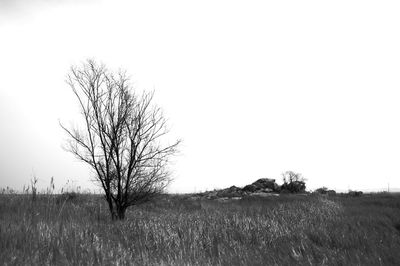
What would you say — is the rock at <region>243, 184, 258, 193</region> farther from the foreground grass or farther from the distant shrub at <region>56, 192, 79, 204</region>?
the foreground grass

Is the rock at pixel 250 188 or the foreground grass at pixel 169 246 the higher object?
the foreground grass at pixel 169 246

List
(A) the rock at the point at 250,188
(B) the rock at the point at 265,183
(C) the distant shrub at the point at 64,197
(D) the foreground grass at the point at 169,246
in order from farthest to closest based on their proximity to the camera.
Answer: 1. (B) the rock at the point at 265,183
2. (A) the rock at the point at 250,188
3. (C) the distant shrub at the point at 64,197
4. (D) the foreground grass at the point at 169,246

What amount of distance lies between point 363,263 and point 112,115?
23.3ft

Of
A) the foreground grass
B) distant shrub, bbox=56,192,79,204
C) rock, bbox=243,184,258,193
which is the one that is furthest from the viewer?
rock, bbox=243,184,258,193

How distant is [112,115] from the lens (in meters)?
8.72

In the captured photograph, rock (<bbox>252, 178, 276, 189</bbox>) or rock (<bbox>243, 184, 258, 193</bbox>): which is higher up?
rock (<bbox>252, 178, 276, 189</bbox>)

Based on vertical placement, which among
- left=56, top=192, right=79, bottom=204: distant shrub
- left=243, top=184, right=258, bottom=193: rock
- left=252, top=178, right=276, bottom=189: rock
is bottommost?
left=243, top=184, right=258, bottom=193: rock

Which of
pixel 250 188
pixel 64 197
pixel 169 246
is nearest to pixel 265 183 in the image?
pixel 250 188

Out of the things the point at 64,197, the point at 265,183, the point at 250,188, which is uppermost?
the point at 64,197

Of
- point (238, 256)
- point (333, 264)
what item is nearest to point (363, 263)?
point (333, 264)

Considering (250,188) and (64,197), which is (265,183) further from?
(64,197)

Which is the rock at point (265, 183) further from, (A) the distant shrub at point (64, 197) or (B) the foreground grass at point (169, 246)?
(B) the foreground grass at point (169, 246)

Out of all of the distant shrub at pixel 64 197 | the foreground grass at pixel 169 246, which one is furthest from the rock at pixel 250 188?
the foreground grass at pixel 169 246

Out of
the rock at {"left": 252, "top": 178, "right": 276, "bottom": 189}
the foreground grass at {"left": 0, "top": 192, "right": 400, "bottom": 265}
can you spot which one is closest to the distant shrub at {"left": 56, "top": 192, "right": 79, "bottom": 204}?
the foreground grass at {"left": 0, "top": 192, "right": 400, "bottom": 265}
